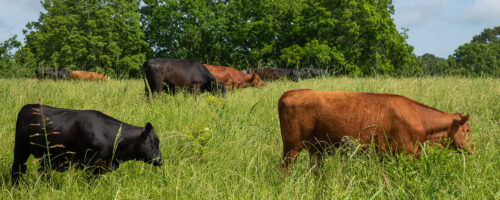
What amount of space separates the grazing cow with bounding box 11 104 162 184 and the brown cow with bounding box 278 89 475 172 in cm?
144

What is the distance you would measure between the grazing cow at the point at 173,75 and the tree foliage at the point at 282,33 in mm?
20464

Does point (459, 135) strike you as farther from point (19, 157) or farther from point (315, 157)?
point (19, 157)

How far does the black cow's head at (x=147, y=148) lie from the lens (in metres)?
3.50

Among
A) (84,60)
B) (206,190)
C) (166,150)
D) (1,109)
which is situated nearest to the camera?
(206,190)

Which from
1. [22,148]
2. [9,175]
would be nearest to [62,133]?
[22,148]

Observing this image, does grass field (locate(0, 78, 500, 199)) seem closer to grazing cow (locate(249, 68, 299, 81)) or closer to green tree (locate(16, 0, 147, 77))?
grazing cow (locate(249, 68, 299, 81))

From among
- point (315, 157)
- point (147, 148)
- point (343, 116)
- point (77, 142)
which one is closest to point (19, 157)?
point (77, 142)

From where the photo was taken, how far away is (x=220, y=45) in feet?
114

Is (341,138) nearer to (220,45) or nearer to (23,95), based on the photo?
(23,95)

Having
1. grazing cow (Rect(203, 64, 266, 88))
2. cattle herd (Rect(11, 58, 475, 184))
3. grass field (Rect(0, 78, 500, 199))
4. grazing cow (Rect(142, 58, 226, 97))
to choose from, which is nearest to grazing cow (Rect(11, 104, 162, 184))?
cattle herd (Rect(11, 58, 475, 184))

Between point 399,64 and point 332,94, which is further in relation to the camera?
point 399,64

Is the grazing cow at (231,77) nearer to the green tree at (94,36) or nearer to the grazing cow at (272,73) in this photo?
the grazing cow at (272,73)

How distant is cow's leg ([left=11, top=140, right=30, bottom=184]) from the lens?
338 centimetres

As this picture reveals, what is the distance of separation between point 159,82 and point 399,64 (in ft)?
102
